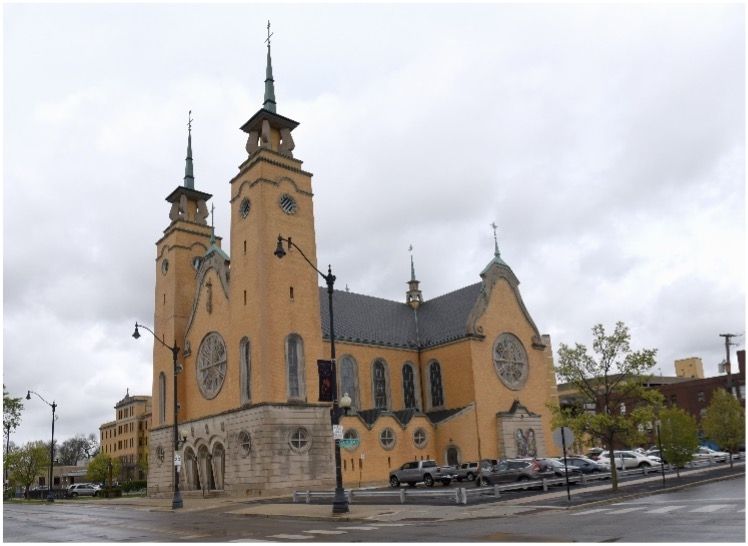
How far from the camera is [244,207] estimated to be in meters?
50.8

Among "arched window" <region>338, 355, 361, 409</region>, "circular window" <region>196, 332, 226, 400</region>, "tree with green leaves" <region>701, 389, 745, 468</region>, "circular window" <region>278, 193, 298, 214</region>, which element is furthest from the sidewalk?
"tree with green leaves" <region>701, 389, 745, 468</region>

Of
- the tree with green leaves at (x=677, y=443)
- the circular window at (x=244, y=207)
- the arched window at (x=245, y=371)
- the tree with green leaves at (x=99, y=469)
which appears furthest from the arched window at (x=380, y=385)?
the tree with green leaves at (x=99, y=469)

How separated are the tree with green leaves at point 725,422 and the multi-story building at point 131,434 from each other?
8640cm

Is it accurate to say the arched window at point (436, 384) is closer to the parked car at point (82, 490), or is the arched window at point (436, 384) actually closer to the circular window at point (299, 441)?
the circular window at point (299, 441)

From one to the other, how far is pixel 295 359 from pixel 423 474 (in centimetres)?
1166

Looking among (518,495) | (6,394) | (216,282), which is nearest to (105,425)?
(6,394)

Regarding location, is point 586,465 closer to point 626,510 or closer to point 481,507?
point 481,507

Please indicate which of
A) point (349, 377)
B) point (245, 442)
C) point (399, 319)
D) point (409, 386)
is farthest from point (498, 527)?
point (399, 319)

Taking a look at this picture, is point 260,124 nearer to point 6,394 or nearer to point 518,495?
point 6,394

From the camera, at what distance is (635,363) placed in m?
31.1

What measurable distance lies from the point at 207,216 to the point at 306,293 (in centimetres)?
1851

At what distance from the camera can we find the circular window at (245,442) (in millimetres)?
45000

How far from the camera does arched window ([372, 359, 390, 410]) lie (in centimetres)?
5588

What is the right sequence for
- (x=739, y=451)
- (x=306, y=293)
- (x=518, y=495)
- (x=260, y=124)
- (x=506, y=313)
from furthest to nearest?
(x=739, y=451) → (x=506, y=313) → (x=260, y=124) → (x=306, y=293) → (x=518, y=495)
